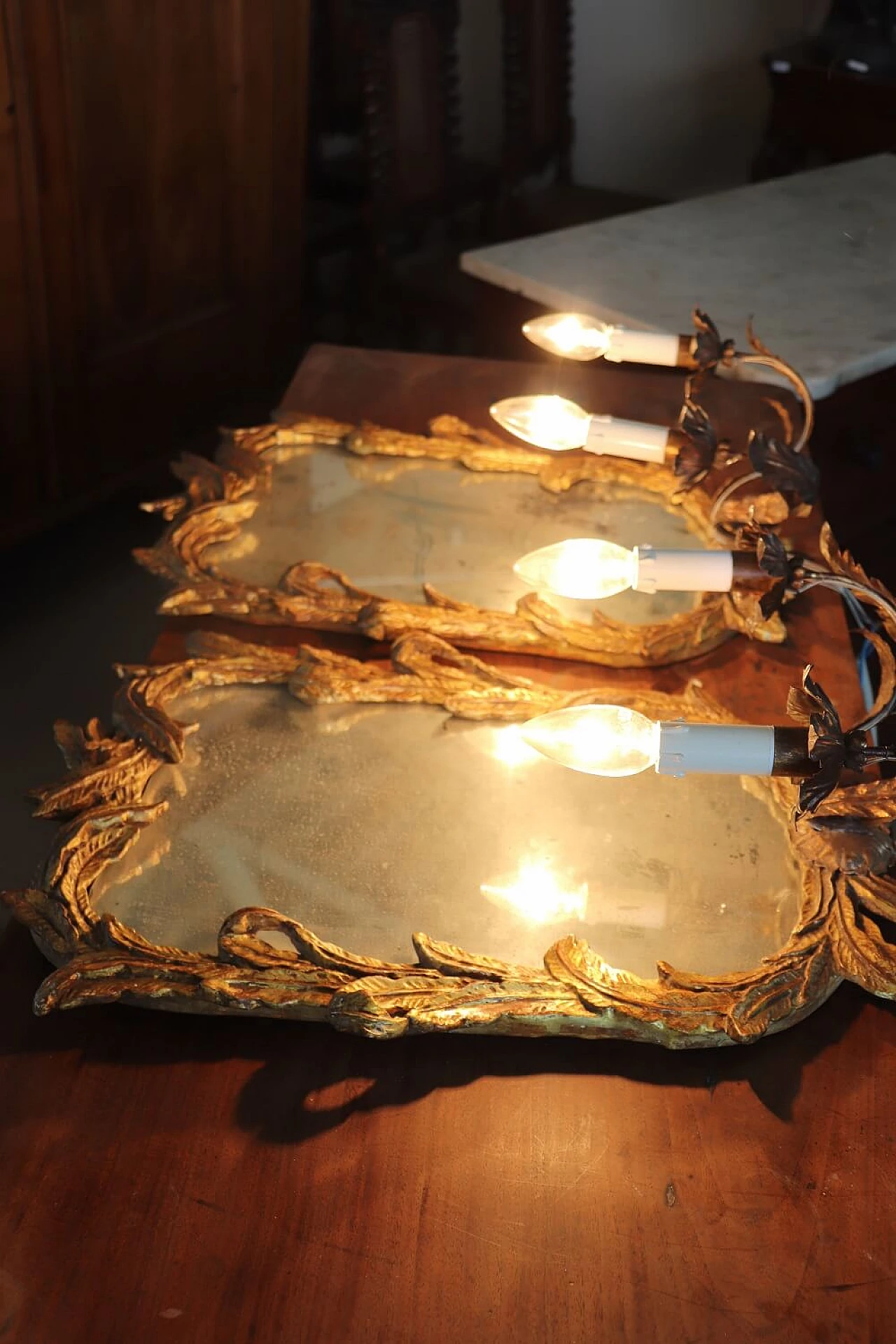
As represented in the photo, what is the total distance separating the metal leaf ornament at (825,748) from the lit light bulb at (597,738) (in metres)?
0.10

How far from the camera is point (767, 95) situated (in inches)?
156

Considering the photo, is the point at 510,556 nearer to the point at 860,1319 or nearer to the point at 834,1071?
the point at 834,1071

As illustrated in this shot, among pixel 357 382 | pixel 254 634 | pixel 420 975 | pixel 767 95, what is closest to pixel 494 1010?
pixel 420 975

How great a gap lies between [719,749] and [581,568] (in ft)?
1.15

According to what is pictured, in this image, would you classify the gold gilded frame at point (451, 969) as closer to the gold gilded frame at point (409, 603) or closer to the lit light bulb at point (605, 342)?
the gold gilded frame at point (409, 603)

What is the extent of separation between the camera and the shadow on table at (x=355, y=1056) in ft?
2.73

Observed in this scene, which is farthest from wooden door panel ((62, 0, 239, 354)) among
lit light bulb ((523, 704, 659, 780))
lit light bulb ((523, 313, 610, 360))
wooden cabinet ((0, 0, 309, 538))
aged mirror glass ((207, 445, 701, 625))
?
lit light bulb ((523, 704, 659, 780))

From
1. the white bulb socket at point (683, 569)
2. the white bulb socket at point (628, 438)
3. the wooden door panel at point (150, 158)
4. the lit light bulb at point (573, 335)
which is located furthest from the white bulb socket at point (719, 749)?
the wooden door panel at point (150, 158)

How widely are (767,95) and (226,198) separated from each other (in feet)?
6.18

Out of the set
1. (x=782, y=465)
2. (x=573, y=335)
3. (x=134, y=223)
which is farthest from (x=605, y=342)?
(x=134, y=223)

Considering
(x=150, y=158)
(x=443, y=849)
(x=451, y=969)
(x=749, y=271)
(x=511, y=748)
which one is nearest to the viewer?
(x=451, y=969)

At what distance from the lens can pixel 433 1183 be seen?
2.55 ft

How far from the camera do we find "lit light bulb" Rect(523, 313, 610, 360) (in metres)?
1.36

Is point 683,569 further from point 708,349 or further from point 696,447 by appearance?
point 708,349
